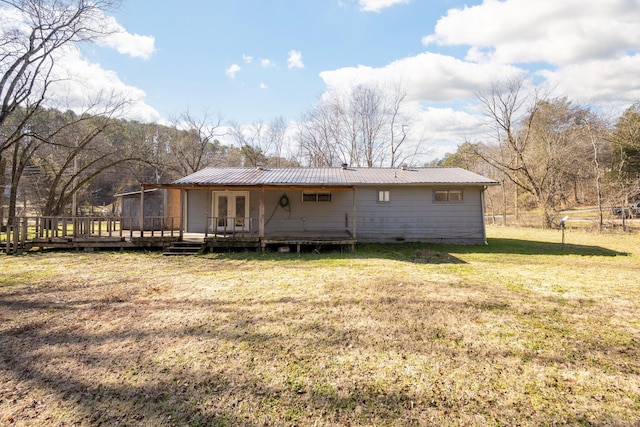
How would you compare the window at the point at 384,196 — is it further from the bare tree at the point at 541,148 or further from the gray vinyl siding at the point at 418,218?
the bare tree at the point at 541,148

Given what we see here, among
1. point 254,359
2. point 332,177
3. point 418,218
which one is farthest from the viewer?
point 332,177

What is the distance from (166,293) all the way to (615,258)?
12.1 metres

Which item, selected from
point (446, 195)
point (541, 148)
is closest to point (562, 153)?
point (541, 148)

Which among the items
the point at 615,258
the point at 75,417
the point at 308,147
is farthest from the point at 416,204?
the point at 308,147

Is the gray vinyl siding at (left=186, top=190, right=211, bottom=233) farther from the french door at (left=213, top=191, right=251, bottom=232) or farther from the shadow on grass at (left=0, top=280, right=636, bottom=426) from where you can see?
the shadow on grass at (left=0, top=280, right=636, bottom=426)

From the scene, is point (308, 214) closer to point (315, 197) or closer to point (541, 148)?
point (315, 197)

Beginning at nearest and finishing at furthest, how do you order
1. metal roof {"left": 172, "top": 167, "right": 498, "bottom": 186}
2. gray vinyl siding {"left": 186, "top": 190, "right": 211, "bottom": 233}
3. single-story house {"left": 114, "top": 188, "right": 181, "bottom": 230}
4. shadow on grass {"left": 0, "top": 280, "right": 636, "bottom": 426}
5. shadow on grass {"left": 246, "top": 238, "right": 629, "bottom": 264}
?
shadow on grass {"left": 0, "top": 280, "right": 636, "bottom": 426} < shadow on grass {"left": 246, "top": 238, "right": 629, "bottom": 264} < metal roof {"left": 172, "top": 167, "right": 498, "bottom": 186} < gray vinyl siding {"left": 186, "top": 190, "right": 211, "bottom": 233} < single-story house {"left": 114, "top": 188, "right": 181, "bottom": 230}

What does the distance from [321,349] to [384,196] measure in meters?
9.34

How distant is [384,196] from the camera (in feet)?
39.6

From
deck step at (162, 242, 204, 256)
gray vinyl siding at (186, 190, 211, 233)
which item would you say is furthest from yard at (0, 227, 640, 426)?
gray vinyl siding at (186, 190, 211, 233)

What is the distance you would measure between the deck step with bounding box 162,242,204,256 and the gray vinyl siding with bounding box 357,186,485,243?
5937 mm

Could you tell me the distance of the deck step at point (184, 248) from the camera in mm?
9876

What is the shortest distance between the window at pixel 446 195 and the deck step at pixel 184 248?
9010mm

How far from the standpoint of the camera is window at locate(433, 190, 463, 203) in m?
12.0
